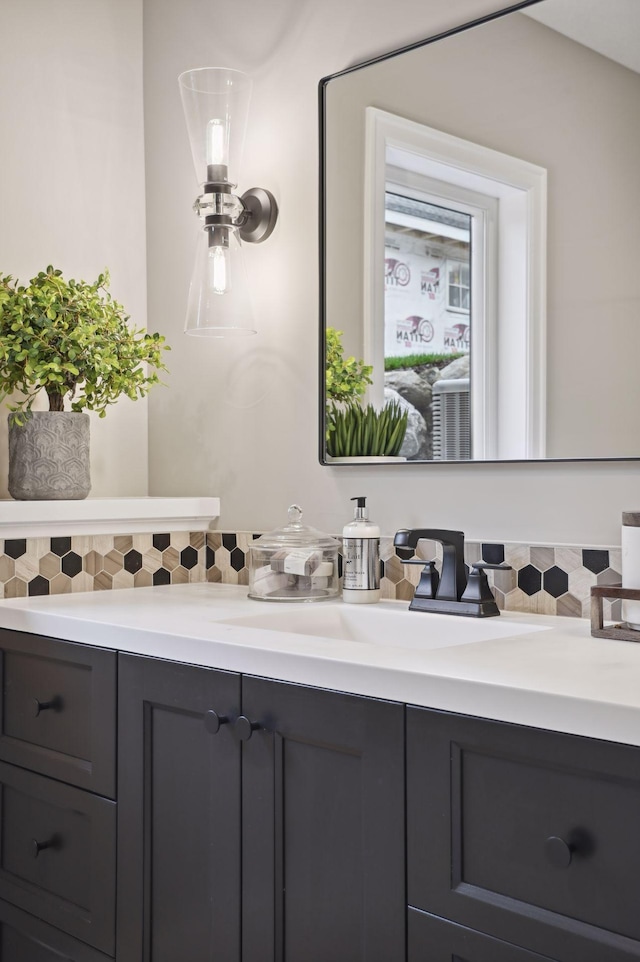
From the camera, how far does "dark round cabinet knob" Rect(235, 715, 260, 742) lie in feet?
4.17

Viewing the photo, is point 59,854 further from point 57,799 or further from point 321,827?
point 321,827

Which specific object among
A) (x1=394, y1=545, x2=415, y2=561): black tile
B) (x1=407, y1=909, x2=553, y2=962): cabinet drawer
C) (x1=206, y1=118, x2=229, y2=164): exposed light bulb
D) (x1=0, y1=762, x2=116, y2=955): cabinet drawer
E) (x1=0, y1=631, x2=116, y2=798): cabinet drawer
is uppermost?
(x1=206, y1=118, x2=229, y2=164): exposed light bulb

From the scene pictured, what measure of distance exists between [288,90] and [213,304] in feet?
1.62

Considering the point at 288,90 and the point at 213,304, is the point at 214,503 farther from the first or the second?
the point at 288,90

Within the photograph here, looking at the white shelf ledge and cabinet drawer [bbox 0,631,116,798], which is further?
the white shelf ledge

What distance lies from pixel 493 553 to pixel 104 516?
2.68 ft

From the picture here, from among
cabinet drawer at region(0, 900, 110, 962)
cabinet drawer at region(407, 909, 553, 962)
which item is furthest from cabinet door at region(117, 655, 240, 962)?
cabinet drawer at region(407, 909, 553, 962)

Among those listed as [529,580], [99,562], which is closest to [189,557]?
[99,562]

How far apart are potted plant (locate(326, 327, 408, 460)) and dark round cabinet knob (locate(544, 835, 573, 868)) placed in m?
0.95

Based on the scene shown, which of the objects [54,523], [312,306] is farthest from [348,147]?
[54,523]

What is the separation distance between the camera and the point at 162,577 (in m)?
2.13

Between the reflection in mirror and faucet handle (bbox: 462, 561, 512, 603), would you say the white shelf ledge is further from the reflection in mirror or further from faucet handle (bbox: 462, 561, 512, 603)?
faucet handle (bbox: 462, 561, 512, 603)

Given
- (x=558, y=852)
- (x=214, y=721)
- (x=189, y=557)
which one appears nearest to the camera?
(x=558, y=852)

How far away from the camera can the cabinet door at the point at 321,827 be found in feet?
3.66
